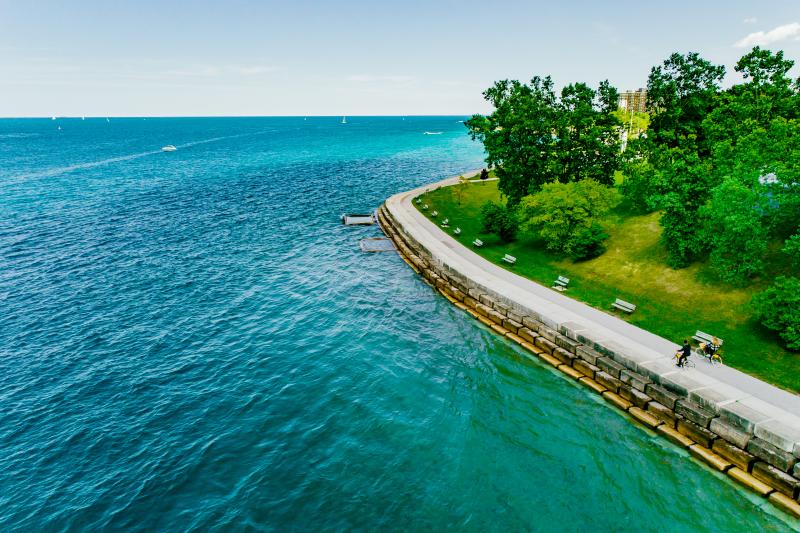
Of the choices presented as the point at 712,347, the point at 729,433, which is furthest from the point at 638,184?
the point at 729,433

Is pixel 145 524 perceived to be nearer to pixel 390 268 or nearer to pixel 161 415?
pixel 161 415

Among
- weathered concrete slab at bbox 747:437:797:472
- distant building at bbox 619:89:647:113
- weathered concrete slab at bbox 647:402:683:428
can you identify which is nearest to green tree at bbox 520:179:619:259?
weathered concrete slab at bbox 647:402:683:428

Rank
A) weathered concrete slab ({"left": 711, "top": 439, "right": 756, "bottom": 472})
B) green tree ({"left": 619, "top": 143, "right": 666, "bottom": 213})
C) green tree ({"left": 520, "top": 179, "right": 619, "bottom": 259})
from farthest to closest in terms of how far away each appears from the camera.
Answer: green tree ({"left": 619, "top": 143, "right": 666, "bottom": 213}) < green tree ({"left": 520, "top": 179, "right": 619, "bottom": 259}) < weathered concrete slab ({"left": 711, "top": 439, "right": 756, "bottom": 472})

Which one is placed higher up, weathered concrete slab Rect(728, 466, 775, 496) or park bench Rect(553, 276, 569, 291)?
park bench Rect(553, 276, 569, 291)

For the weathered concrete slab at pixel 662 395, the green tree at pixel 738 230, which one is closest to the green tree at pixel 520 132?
the green tree at pixel 738 230

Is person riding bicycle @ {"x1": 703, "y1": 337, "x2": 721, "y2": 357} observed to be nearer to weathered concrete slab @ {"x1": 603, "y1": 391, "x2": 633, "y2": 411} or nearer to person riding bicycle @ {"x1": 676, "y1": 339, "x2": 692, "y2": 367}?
person riding bicycle @ {"x1": 676, "y1": 339, "x2": 692, "y2": 367}

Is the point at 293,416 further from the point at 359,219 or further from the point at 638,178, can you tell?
the point at 359,219
